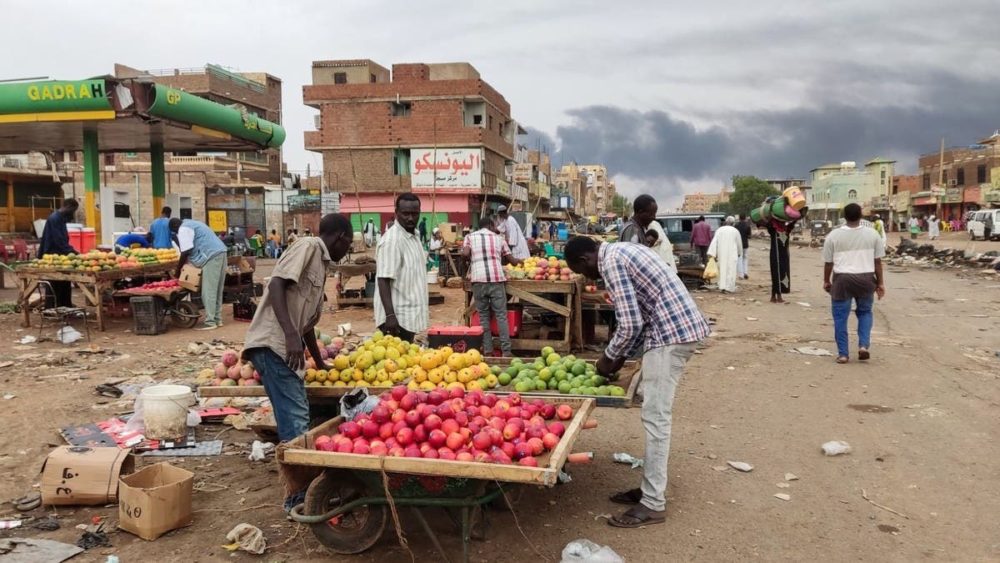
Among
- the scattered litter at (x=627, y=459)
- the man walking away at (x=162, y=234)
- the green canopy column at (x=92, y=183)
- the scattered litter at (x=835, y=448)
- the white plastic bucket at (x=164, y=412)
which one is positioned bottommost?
the scattered litter at (x=627, y=459)

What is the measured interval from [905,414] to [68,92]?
53.0 feet

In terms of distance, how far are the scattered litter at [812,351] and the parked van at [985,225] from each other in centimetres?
3297

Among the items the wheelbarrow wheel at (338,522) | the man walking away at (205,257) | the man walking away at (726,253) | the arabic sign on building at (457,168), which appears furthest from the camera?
the arabic sign on building at (457,168)

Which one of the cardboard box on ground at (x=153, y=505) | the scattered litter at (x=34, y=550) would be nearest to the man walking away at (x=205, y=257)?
the cardboard box on ground at (x=153, y=505)

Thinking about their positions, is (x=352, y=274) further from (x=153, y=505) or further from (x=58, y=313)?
(x=153, y=505)

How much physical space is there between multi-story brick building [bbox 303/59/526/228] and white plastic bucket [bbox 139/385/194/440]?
33.9m

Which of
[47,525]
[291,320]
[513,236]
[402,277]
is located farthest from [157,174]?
[291,320]

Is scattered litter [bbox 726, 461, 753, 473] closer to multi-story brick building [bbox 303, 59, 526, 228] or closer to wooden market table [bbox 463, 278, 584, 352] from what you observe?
wooden market table [bbox 463, 278, 584, 352]

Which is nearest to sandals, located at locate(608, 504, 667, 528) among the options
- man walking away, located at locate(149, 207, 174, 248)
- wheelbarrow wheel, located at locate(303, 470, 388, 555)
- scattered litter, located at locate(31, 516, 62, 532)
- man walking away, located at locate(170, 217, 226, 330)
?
wheelbarrow wheel, located at locate(303, 470, 388, 555)

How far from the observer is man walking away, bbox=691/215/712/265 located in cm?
1909

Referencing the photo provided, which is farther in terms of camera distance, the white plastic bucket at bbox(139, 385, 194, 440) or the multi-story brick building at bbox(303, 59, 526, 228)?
the multi-story brick building at bbox(303, 59, 526, 228)

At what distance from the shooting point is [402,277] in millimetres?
5867

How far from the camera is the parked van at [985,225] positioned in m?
35.5

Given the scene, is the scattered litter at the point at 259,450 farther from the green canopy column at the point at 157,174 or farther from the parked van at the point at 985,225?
the parked van at the point at 985,225
